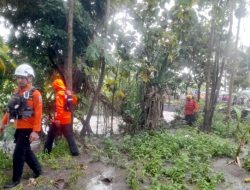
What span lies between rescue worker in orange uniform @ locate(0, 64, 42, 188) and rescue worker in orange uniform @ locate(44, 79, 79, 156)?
1.51 meters

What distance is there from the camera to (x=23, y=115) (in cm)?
549

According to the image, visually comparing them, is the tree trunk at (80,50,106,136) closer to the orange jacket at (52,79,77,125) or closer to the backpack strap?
the orange jacket at (52,79,77,125)

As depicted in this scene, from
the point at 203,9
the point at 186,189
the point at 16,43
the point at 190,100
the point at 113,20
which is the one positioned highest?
the point at 203,9

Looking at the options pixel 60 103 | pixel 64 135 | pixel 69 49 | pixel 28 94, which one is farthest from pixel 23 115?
pixel 69 49

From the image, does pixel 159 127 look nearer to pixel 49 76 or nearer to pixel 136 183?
pixel 49 76

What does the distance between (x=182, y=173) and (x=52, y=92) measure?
417 cm

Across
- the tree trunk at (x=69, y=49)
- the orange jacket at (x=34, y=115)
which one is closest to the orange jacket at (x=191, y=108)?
the tree trunk at (x=69, y=49)

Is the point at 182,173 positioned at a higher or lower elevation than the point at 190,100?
lower

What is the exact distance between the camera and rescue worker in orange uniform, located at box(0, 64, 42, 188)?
18.0ft

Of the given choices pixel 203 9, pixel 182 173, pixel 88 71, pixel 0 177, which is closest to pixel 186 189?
pixel 182 173

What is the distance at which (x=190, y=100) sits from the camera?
14938mm

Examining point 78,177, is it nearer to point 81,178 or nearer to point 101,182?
point 81,178

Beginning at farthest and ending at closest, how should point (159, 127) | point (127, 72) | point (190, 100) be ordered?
Result: 1. point (190, 100)
2. point (159, 127)
3. point (127, 72)

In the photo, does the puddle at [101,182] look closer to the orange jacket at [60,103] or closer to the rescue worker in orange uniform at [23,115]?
the rescue worker in orange uniform at [23,115]
